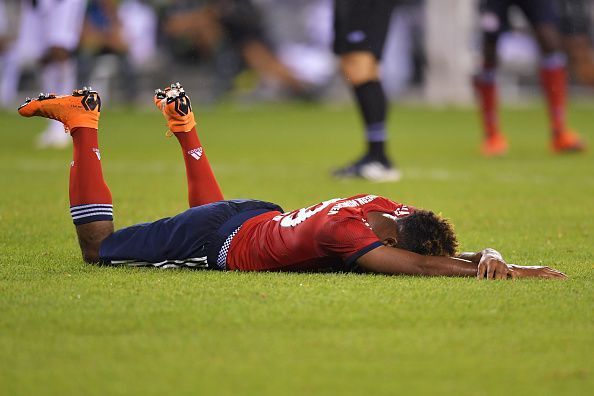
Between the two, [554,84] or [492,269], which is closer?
[492,269]

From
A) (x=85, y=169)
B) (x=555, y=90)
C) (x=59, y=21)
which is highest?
(x=59, y=21)

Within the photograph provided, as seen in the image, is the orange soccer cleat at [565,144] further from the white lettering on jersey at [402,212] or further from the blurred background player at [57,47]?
the white lettering on jersey at [402,212]

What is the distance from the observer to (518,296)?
4.60 m

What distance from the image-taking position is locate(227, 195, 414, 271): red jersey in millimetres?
4855

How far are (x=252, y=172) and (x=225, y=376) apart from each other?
273 inches

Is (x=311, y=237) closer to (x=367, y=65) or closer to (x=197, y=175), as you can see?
(x=197, y=175)

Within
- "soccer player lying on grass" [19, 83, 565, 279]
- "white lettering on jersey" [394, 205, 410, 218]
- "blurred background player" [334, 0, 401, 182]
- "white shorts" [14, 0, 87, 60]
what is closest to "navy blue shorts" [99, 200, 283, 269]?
"soccer player lying on grass" [19, 83, 565, 279]

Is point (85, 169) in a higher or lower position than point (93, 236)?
higher

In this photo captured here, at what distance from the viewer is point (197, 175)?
5.89 meters

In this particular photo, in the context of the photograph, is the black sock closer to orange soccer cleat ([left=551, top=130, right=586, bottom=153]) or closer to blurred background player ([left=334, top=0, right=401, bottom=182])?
blurred background player ([left=334, top=0, right=401, bottom=182])

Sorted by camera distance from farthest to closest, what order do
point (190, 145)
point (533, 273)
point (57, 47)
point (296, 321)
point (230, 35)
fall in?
point (230, 35), point (57, 47), point (190, 145), point (533, 273), point (296, 321)

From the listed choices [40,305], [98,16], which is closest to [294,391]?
[40,305]

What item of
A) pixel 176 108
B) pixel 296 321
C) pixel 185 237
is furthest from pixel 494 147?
pixel 296 321

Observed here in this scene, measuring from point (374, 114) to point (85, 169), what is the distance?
4.51 m
